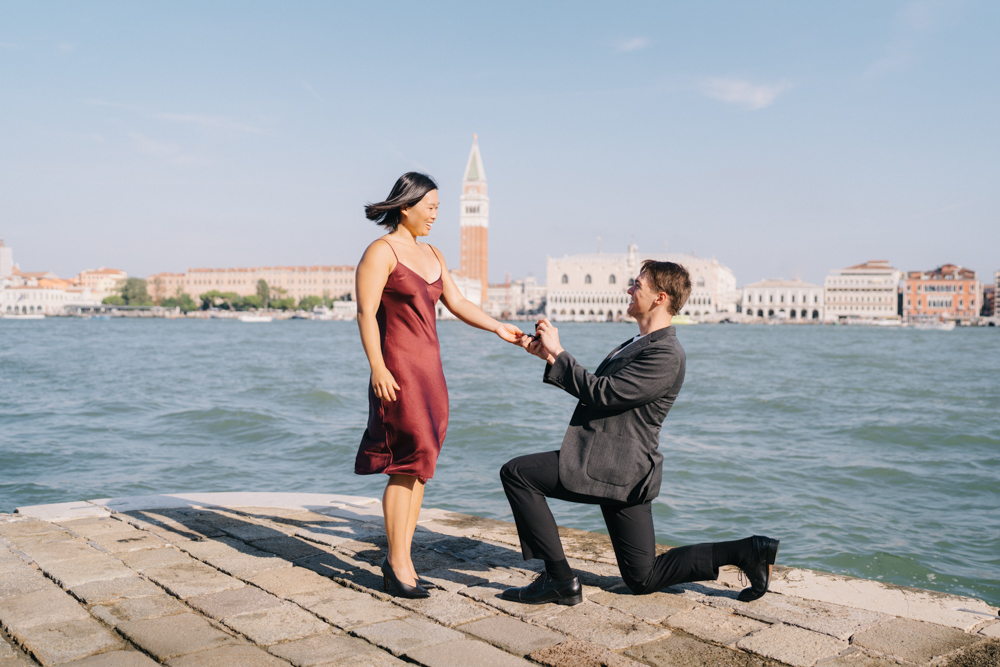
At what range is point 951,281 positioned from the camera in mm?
100750

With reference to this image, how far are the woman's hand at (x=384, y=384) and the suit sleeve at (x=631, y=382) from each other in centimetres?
59

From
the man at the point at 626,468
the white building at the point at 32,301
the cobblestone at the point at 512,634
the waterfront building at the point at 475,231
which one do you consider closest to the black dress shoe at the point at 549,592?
the man at the point at 626,468

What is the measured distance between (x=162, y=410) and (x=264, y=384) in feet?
17.5

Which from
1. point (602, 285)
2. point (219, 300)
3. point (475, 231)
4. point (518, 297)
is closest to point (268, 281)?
point (219, 300)

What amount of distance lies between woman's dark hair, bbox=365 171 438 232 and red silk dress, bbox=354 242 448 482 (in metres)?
0.21

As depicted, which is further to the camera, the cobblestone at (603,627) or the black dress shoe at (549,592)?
the black dress shoe at (549,592)

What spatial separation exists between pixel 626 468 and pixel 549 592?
1.57 feet

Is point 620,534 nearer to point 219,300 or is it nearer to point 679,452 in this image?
point 679,452

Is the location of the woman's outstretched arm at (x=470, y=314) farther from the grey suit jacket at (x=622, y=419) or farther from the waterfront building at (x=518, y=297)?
the waterfront building at (x=518, y=297)

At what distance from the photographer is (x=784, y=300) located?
11038 cm

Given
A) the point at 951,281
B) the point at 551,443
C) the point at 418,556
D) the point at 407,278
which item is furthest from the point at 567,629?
the point at 951,281

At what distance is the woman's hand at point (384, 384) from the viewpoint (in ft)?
8.59

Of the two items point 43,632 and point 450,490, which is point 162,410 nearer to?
point 450,490

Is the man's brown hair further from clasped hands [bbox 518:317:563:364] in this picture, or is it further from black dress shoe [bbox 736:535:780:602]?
black dress shoe [bbox 736:535:780:602]
